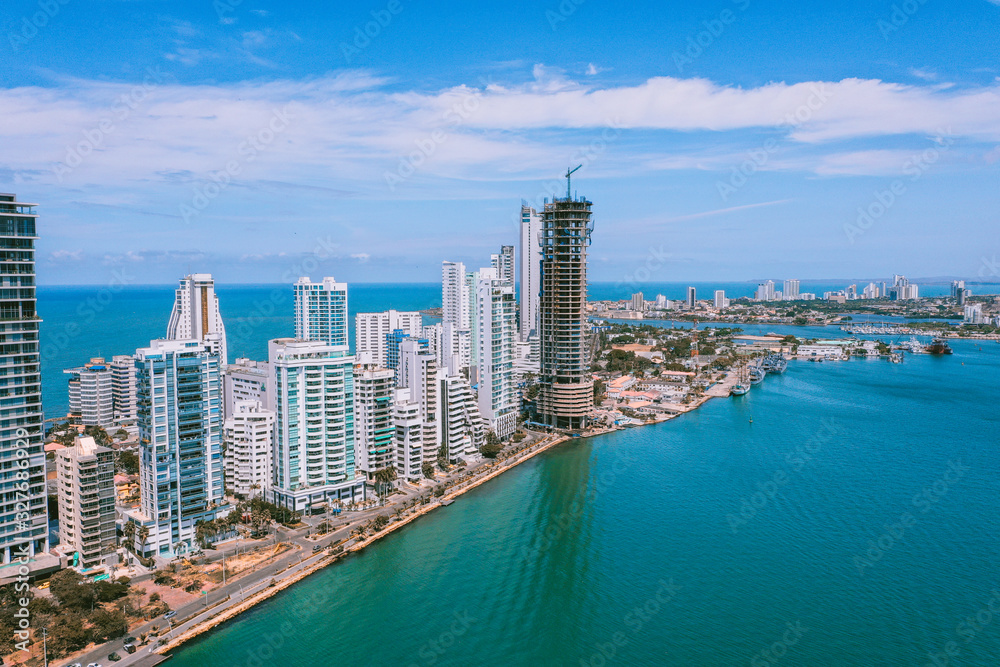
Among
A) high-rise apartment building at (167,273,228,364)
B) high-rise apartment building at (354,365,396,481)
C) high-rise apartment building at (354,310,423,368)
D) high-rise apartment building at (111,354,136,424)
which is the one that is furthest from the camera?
high-rise apartment building at (354,310,423,368)

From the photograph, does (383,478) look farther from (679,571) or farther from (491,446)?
(679,571)

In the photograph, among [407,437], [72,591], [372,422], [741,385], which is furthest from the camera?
[741,385]

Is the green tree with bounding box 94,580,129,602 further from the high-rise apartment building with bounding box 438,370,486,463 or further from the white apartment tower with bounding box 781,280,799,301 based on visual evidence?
the white apartment tower with bounding box 781,280,799,301

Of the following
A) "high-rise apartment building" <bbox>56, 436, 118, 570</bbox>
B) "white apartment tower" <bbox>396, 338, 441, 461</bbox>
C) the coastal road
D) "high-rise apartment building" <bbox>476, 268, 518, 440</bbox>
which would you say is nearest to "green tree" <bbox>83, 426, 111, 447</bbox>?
"high-rise apartment building" <bbox>56, 436, 118, 570</bbox>

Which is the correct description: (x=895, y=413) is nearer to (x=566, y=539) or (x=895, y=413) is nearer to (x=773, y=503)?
(x=773, y=503)

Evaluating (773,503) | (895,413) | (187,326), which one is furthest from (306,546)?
(895,413)

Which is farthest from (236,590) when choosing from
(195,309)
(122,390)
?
(195,309)
